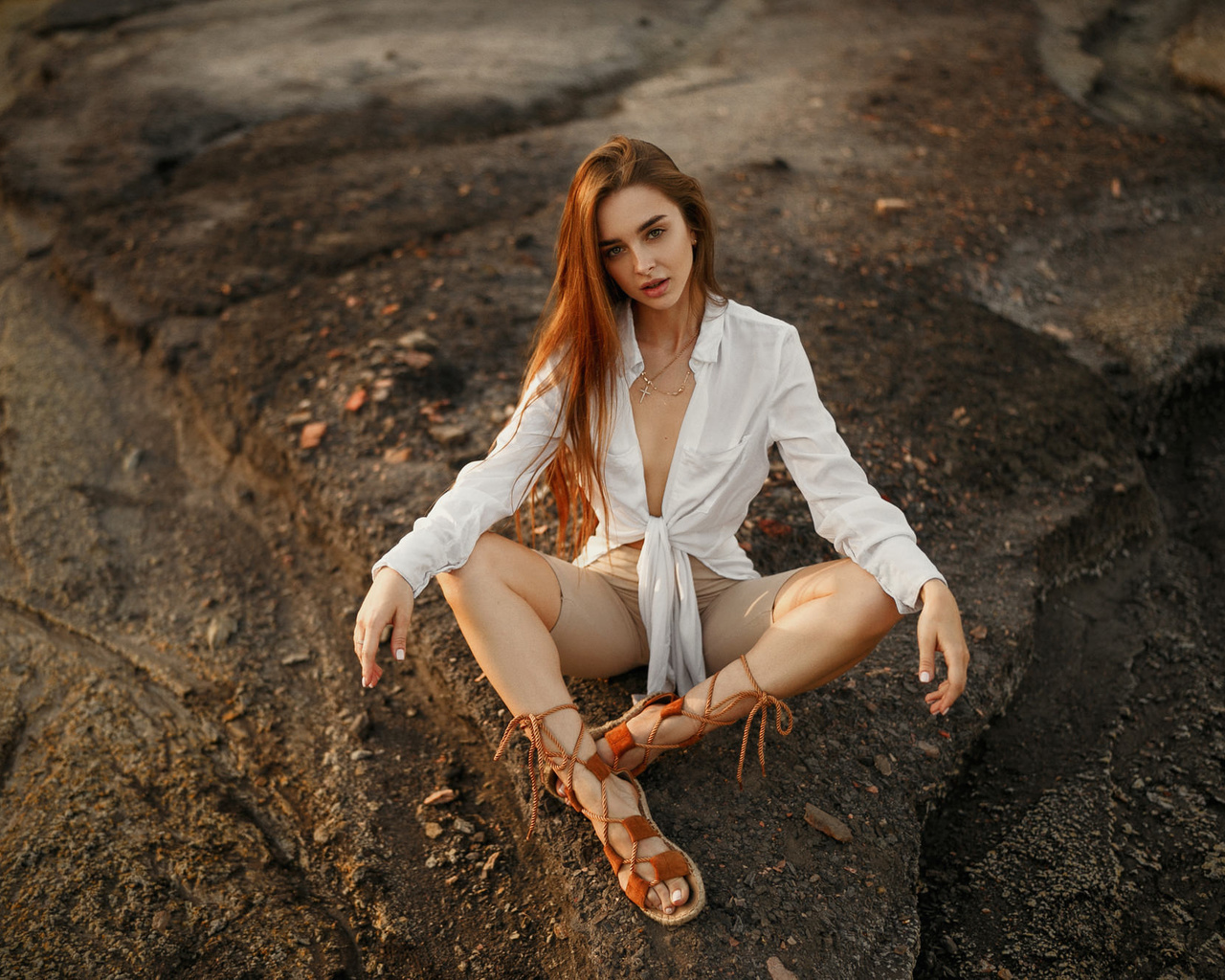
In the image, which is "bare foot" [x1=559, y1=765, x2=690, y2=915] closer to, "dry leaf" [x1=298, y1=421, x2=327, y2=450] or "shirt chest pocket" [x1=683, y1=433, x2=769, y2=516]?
"shirt chest pocket" [x1=683, y1=433, x2=769, y2=516]

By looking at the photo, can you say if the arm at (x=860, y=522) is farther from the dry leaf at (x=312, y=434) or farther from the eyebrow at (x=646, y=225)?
the dry leaf at (x=312, y=434)

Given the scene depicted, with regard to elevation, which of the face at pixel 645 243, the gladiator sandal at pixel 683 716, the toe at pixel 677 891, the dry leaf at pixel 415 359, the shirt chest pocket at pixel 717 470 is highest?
the face at pixel 645 243

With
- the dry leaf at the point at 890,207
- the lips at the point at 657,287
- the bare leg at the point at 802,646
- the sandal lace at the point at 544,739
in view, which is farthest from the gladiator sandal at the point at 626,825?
the dry leaf at the point at 890,207

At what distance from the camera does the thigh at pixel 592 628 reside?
6.93 feet

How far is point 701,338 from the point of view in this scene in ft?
6.95

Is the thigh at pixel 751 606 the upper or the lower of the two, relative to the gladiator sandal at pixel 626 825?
upper

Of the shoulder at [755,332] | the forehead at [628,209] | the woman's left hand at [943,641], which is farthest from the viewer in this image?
the shoulder at [755,332]

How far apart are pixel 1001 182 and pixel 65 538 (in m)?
4.36

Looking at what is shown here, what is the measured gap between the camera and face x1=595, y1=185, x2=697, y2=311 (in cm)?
198

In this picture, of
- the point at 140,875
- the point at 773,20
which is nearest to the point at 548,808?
the point at 140,875

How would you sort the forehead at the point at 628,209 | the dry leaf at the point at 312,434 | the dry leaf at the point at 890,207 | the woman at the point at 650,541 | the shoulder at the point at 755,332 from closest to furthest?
the woman at the point at 650,541, the forehead at the point at 628,209, the shoulder at the point at 755,332, the dry leaf at the point at 312,434, the dry leaf at the point at 890,207

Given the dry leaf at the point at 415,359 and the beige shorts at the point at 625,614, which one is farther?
the dry leaf at the point at 415,359

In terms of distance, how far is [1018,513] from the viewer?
2932 mm

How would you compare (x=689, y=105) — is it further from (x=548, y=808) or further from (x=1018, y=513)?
(x=548, y=808)
